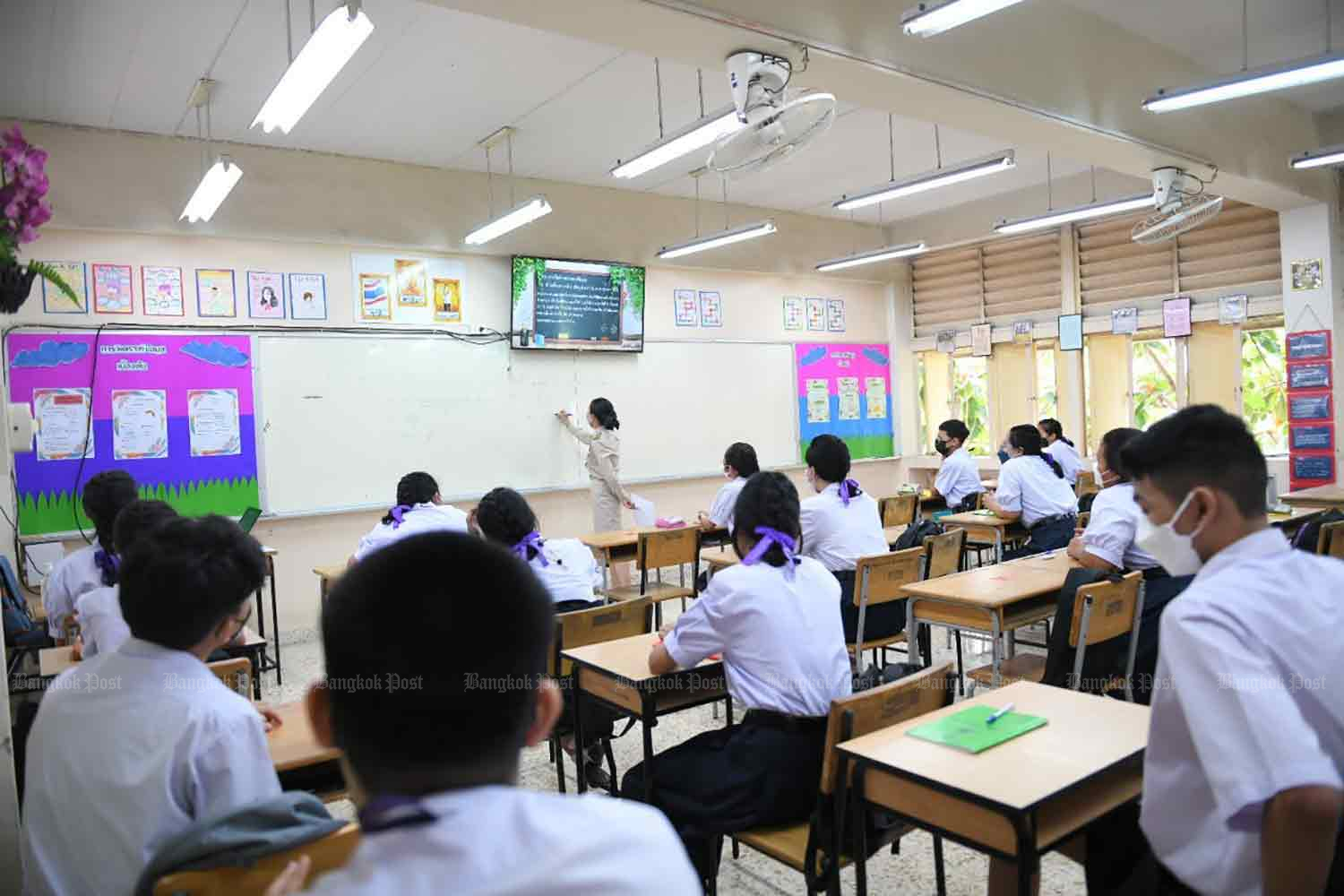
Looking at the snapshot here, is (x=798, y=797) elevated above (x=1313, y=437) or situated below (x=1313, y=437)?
below

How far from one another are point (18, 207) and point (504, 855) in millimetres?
1522

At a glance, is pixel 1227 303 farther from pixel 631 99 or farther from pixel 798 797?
pixel 798 797

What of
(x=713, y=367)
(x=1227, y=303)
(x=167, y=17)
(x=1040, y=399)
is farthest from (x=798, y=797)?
(x=1040, y=399)

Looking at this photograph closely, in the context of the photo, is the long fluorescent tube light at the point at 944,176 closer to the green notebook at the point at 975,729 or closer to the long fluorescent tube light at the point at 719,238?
the long fluorescent tube light at the point at 719,238

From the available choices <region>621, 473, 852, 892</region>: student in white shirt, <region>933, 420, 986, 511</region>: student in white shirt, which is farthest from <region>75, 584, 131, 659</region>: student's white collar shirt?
<region>933, 420, 986, 511</region>: student in white shirt

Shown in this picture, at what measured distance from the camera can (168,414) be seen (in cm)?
548

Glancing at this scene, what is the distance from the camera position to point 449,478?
659cm

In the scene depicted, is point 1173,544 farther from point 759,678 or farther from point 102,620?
point 102,620

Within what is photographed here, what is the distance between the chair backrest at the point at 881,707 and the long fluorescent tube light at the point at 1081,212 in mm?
4986

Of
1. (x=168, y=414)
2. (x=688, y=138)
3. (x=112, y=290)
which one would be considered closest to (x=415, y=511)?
(x=168, y=414)

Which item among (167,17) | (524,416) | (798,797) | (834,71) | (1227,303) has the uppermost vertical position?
(167,17)

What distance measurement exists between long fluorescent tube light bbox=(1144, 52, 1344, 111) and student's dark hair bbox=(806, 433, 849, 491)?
227cm

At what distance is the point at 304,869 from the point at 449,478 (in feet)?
19.2

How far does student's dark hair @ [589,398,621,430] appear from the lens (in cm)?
677
